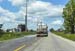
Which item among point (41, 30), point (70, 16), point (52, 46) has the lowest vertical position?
point (52, 46)

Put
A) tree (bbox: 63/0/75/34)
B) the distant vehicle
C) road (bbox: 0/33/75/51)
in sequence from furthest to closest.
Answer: tree (bbox: 63/0/75/34) → the distant vehicle → road (bbox: 0/33/75/51)

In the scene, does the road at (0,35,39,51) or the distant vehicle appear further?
the distant vehicle

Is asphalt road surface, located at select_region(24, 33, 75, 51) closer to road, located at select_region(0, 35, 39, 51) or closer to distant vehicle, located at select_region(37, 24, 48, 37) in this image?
road, located at select_region(0, 35, 39, 51)

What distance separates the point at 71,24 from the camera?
3669 inches

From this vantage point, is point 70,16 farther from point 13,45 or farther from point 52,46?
point 52,46

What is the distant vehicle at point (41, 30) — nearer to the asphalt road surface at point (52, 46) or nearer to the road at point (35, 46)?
the road at point (35, 46)

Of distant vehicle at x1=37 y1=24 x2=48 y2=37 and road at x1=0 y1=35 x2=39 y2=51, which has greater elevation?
distant vehicle at x1=37 y1=24 x2=48 y2=37

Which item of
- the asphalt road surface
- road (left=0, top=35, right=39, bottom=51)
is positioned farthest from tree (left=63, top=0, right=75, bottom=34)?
the asphalt road surface

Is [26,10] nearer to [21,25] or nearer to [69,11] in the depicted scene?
[69,11]

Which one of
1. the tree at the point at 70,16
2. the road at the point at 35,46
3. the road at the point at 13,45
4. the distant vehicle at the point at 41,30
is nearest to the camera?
the road at the point at 13,45

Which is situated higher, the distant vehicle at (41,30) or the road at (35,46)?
the distant vehicle at (41,30)

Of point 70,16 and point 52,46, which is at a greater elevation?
point 70,16

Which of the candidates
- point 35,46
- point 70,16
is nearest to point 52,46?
point 35,46

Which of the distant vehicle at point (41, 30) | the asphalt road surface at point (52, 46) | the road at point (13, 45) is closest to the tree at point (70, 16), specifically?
the distant vehicle at point (41, 30)
